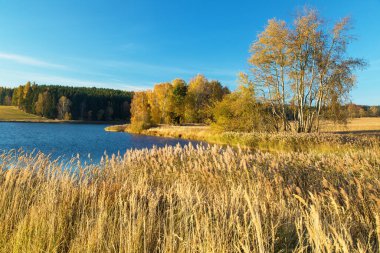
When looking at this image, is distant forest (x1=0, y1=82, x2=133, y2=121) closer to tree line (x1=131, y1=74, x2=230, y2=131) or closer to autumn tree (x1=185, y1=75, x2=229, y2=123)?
tree line (x1=131, y1=74, x2=230, y2=131)

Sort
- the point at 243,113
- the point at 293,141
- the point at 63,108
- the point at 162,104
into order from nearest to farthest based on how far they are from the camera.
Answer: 1. the point at 293,141
2. the point at 243,113
3. the point at 162,104
4. the point at 63,108

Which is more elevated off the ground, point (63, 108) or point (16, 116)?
point (63, 108)

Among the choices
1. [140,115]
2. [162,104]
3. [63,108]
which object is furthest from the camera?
[63,108]

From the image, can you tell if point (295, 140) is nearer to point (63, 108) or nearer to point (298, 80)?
point (298, 80)

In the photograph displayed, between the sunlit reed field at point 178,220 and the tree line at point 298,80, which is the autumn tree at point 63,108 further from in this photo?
the sunlit reed field at point 178,220

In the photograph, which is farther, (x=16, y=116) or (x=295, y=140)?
(x=16, y=116)

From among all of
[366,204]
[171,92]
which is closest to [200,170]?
[366,204]

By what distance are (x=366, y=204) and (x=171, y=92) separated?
55.1 m

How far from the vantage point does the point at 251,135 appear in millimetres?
22953

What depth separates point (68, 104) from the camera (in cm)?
9400

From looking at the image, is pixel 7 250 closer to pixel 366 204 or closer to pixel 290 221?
pixel 290 221

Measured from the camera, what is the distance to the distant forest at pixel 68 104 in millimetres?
92250

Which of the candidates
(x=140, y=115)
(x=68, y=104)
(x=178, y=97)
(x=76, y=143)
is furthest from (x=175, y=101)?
(x=68, y=104)

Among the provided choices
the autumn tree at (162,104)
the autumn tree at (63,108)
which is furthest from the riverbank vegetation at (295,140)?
the autumn tree at (63,108)
